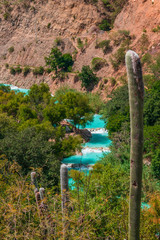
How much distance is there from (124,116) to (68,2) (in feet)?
108

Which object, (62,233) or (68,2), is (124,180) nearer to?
(62,233)

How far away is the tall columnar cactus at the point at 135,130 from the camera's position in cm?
283

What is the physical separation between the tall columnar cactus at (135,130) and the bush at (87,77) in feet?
96.5

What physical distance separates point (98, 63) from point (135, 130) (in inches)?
1259

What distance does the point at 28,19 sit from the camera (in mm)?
47719

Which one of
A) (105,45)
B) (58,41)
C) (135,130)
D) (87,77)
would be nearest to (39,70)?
(58,41)

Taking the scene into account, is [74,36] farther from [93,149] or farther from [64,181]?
[64,181]

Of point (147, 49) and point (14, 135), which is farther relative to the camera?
point (147, 49)

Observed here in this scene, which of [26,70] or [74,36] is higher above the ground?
[74,36]

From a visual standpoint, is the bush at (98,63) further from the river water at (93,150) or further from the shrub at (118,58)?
the river water at (93,150)

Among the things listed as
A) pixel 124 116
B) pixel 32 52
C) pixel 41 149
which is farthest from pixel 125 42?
pixel 41 149

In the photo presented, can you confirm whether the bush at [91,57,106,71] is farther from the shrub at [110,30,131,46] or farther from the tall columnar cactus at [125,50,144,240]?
the tall columnar cactus at [125,50,144,240]

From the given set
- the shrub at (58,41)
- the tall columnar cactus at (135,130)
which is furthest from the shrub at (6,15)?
the tall columnar cactus at (135,130)

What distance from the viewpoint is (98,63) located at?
33906 mm
